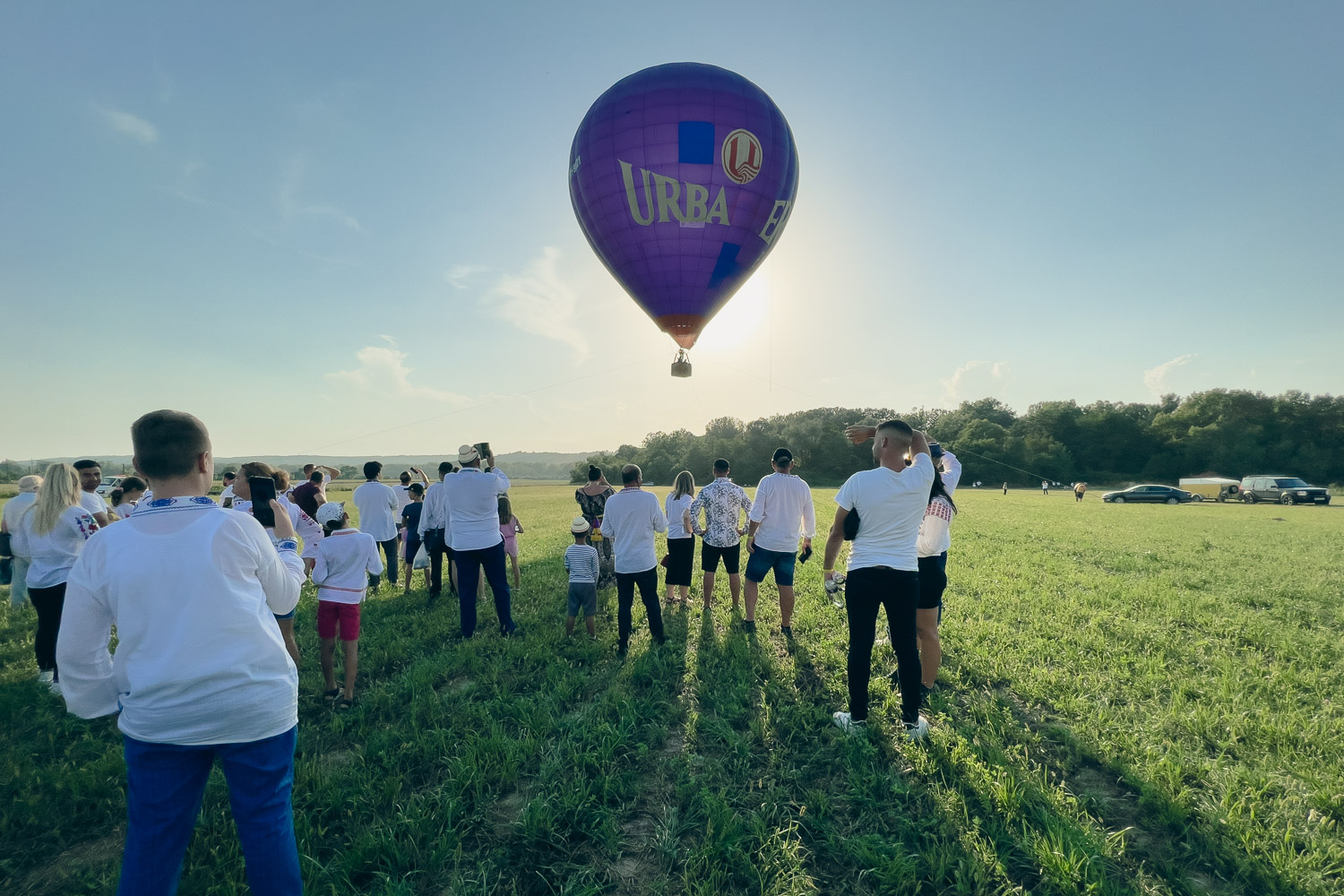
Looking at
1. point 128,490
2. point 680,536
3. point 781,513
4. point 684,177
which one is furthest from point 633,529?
point 684,177

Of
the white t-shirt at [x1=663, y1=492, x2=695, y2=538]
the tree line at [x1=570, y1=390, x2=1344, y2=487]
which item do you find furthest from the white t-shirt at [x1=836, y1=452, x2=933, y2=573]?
the tree line at [x1=570, y1=390, x2=1344, y2=487]

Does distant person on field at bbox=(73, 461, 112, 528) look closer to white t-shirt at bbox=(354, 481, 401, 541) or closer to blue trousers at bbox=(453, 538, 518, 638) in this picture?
white t-shirt at bbox=(354, 481, 401, 541)

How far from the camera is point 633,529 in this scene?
6461 millimetres

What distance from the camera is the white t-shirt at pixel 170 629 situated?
209 centimetres

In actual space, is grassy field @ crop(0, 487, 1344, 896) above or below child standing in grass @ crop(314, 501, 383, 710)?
below

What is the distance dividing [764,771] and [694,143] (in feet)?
39.1

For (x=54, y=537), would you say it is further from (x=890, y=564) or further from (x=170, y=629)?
(x=890, y=564)

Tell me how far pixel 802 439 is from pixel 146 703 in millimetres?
89795

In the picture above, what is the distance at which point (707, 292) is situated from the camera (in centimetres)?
1354

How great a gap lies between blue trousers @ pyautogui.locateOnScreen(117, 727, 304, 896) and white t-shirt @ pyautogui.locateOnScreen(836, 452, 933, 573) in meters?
3.83

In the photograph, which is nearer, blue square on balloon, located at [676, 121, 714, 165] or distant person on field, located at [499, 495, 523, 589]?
distant person on field, located at [499, 495, 523, 589]

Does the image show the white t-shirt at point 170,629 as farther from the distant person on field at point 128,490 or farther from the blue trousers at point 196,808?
the distant person on field at point 128,490

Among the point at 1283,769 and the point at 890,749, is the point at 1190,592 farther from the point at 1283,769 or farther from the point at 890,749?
A: the point at 890,749

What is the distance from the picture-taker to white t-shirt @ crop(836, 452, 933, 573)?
4445mm
